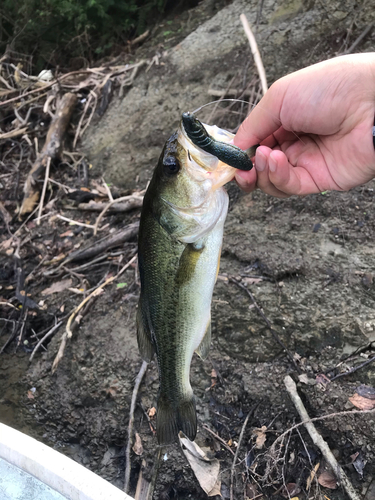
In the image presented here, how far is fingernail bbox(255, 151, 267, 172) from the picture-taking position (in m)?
1.90

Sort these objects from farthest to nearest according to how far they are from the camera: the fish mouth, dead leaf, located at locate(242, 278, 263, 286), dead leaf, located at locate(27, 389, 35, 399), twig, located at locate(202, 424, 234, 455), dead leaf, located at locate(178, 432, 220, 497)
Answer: dead leaf, located at locate(27, 389, 35, 399) → dead leaf, located at locate(242, 278, 263, 286) → twig, located at locate(202, 424, 234, 455) → dead leaf, located at locate(178, 432, 220, 497) → the fish mouth

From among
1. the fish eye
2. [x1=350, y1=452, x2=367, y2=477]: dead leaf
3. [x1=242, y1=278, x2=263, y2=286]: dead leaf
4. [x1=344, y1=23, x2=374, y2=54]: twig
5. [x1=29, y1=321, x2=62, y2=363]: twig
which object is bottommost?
[x1=350, y1=452, x2=367, y2=477]: dead leaf

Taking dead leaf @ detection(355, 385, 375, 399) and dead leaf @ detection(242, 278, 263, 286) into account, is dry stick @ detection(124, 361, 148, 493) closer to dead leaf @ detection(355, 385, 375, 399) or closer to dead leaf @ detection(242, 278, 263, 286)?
dead leaf @ detection(242, 278, 263, 286)

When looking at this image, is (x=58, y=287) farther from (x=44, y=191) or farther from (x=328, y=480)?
(x=328, y=480)

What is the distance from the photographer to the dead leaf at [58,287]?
434 cm

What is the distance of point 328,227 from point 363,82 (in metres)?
1.68

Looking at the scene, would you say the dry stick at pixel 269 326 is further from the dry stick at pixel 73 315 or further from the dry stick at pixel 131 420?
the dry stick at pixel 73 315

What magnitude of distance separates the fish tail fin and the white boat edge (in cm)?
39

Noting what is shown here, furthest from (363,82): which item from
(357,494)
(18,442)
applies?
(18,442)

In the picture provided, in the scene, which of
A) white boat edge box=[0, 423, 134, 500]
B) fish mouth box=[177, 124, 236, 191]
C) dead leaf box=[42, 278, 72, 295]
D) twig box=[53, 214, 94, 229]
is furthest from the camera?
twig box=[53, 214, 94, 229]

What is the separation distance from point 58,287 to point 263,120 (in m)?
3.24

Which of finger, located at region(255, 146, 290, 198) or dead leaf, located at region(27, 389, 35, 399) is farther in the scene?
dead leaf, located at region(27, 389, 35, 399)

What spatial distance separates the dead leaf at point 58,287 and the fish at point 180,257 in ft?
8.40

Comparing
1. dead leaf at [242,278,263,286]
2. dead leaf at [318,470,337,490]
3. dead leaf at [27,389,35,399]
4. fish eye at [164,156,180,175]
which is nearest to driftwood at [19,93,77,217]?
dead leaf at [27,389,35,399]
